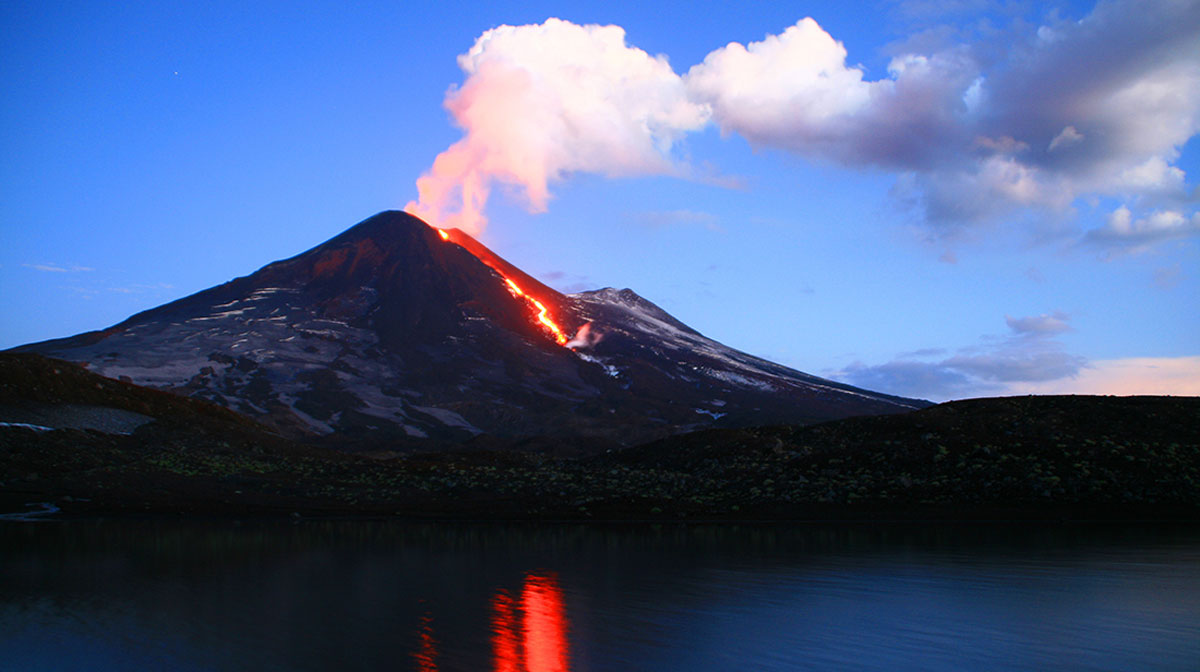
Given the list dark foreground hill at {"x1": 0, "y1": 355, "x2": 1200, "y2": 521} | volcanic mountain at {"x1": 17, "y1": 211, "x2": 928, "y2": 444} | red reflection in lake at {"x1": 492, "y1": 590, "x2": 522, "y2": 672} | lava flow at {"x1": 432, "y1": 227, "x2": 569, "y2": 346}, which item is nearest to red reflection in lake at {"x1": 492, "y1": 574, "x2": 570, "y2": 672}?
red reflection in lake at {"x1": 492, "y1": 590, "x2": 522, "y2": 672}

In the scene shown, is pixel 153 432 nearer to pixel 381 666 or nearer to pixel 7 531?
pixel 7 531

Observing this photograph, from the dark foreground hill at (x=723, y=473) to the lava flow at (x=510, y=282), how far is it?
10782 cm

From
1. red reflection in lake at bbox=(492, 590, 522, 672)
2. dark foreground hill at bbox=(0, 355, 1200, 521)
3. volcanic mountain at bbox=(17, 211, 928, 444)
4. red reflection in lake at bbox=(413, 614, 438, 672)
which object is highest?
volcanic mountain at bbox=(17, 211, 928, 444)

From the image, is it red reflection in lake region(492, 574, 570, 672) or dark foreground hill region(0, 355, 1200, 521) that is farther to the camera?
dark foreground hill region(0, 355, 1200, 521)

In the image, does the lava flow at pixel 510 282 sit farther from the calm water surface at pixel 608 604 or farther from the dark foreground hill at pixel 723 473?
the calm water surface at pixel 608 604

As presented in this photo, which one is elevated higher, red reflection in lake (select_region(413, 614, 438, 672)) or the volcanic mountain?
the volcanic mountain

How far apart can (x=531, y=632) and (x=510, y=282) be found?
166768 millimetres

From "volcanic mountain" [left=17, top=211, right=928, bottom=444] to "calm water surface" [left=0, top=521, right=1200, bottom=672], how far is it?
7705 cm

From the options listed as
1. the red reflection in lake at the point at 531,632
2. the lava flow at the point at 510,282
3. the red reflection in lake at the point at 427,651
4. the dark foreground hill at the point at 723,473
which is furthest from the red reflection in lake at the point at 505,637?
the lava flow at the point at 510,282

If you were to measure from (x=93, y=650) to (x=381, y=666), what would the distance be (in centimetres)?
462

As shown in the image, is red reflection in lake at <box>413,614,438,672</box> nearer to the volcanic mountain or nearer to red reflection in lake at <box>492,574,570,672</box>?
red reflection in lake at <box>492,574,570,672</box>

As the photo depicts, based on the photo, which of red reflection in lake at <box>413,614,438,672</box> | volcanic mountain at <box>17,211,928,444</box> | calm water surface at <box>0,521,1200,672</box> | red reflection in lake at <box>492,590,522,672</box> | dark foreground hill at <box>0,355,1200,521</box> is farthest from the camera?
volcanic mountain at <box>17,211,928,444</box>

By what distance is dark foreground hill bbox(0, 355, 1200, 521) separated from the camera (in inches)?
1377

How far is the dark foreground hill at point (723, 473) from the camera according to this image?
Answer: 35.0 m
